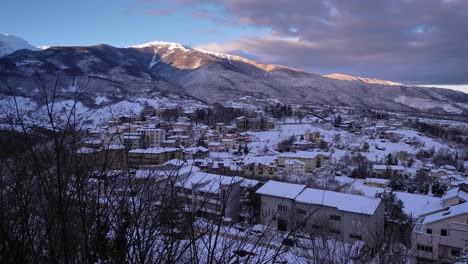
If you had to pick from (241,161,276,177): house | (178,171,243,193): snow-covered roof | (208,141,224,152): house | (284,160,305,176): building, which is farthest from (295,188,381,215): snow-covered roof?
(208,141,224,152): house

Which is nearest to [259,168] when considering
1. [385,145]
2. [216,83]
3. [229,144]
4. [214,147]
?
[214,147]

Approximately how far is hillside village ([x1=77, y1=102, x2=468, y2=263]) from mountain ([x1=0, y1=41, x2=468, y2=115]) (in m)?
17.1

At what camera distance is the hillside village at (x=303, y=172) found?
4.86 ft

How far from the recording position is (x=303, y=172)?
13609 mm

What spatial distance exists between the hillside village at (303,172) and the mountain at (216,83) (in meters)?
17.1

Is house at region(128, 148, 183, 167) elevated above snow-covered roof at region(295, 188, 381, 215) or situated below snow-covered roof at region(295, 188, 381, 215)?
above

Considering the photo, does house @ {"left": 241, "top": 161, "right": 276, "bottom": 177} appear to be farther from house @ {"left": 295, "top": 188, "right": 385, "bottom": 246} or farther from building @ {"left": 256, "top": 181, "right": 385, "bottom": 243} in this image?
house @ {"left": 295, "top": 188, "right": 385, "bottom": 246}

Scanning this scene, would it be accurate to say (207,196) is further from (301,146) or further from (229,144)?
(301,146)

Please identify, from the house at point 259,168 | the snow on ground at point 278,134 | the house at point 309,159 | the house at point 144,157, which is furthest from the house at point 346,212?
the snow on ground at point 278,134

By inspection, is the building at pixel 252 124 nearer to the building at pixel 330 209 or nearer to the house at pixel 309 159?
the house at pixel 309 159

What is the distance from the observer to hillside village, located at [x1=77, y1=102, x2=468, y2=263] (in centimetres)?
148

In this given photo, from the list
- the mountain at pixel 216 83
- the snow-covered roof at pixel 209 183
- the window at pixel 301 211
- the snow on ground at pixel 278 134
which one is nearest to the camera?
the snow-covered roof at pixel 209 183

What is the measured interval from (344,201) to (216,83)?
50.6m

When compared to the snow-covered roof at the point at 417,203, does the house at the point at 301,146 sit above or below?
above
